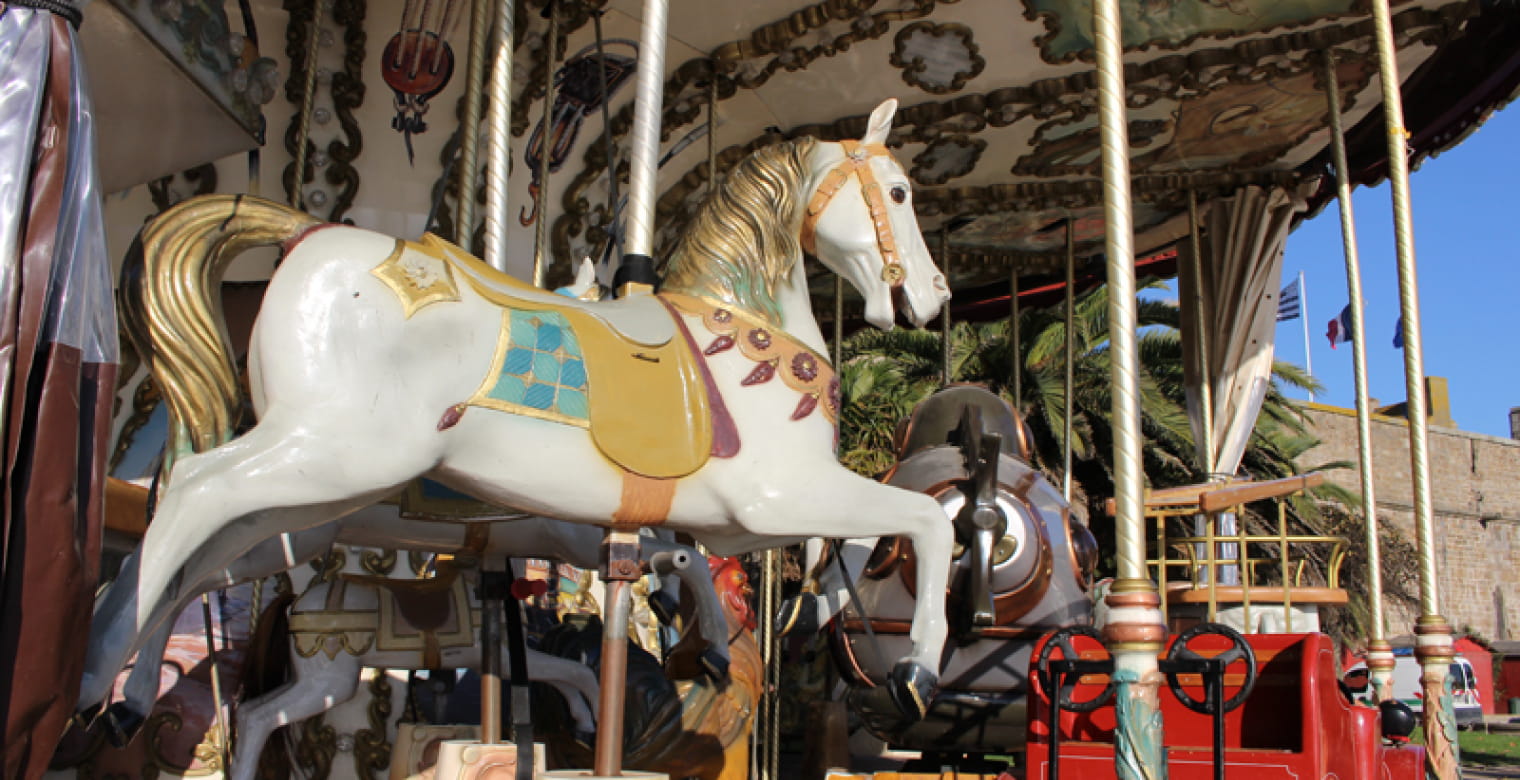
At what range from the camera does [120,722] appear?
3408 millimetres

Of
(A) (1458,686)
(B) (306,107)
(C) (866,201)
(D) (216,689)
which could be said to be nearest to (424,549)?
(D) (216,689)

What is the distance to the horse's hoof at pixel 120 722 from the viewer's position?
3.39 m

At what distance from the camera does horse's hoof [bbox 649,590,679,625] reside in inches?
167

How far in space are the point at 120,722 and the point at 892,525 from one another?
2.23m

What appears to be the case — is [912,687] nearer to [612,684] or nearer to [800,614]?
Answer: [612,684]

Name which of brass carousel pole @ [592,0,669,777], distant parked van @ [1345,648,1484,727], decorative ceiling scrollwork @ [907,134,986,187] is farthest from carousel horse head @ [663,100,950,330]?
distant parked van @ [1345,648,1484,727]

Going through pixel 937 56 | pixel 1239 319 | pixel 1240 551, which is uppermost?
pixel 937 56

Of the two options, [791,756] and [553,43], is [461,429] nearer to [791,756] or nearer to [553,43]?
[553,43]

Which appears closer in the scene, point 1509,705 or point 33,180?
point 33,180

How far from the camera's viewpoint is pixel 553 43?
5.71 meters

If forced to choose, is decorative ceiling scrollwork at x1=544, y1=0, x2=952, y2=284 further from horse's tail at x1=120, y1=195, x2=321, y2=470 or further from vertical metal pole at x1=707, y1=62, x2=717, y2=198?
horse's tail at x1=120, y1=195, x2=321, y2=470

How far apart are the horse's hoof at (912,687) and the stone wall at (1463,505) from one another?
2593 centimetres

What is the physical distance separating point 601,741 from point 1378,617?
14.3ft

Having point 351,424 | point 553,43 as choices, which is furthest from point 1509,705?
point 351,424
